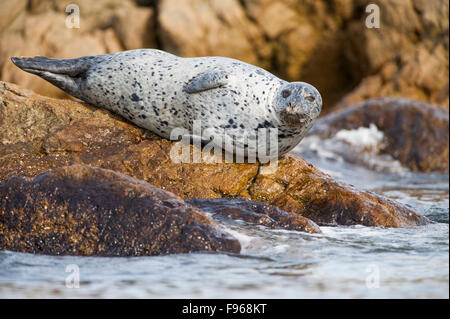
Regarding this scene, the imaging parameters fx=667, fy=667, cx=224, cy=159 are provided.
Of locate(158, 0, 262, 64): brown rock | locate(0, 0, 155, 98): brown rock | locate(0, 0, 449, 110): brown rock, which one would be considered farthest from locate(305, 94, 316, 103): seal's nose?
locate(0, 0, 155, 98): brown rock

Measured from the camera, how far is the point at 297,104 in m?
5.03

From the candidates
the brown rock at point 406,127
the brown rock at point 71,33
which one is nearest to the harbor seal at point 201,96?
the brown rock at point 406,127

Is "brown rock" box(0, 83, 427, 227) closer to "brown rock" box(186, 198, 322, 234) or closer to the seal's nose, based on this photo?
"brown rock" box(186, 198, 322, 234)

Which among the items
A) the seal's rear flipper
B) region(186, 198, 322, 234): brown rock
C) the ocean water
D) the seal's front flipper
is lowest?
the ocean water

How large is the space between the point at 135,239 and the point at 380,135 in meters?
7.03

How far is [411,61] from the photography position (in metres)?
12.6

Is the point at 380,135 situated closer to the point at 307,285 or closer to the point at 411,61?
the point at 411,61

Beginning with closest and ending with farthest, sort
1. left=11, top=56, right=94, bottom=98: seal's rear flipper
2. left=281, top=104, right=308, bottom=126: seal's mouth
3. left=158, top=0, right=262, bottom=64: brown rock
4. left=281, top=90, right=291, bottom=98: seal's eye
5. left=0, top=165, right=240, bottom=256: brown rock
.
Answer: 1. left=0, top=165, right=240, bottom=256: brown rock
2. left=281, top=104, right=308, bottom=126: seal's mouth
3. left=281, top=90, right=291, bottom=98: seal's eye
4. left=11, top=56, right=94, bottom=98: seal's rear flipper
5. left=158, top=0, right=262, bottom=64: brown rock

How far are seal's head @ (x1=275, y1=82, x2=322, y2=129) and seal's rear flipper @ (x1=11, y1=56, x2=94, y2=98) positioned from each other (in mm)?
1865

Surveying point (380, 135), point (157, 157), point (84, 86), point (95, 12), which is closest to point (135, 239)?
point (157, 157)

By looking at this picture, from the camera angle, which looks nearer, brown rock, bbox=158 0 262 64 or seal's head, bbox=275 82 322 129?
seal's head, bbox=275 82 322 129

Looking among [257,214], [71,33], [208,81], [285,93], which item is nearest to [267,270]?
[257,214]

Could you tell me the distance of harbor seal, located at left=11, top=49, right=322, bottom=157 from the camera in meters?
5.18

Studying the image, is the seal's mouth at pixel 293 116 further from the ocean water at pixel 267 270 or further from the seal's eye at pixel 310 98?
the ocean water at pixel 267 270
